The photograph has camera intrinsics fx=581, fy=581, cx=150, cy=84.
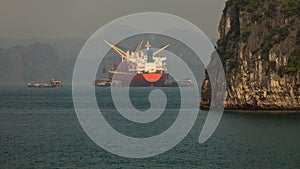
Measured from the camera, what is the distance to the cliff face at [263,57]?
97812mm

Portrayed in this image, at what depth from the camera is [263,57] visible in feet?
335

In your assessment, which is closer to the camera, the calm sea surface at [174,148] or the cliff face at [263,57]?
the calm sea surface at [174,148]

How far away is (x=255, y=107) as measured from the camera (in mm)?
99375

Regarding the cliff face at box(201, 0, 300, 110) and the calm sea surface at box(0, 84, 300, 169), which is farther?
the cliff face at box(201, 0, 300, 110)

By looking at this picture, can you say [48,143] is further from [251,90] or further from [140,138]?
[251,90]

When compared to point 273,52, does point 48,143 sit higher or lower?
lower

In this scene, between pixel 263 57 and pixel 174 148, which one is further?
pixel 263 57

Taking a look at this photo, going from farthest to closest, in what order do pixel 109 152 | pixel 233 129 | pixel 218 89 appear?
1. pixel 218 89
2. pixel 233 129
3. pixel 109 152

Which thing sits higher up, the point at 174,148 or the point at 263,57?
the point at 263,57

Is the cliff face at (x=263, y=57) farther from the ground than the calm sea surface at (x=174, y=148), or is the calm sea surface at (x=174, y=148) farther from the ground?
the cliff face at (x=263, y=57)

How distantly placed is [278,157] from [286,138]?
1246 centimetres

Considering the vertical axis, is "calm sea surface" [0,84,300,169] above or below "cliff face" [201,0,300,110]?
below

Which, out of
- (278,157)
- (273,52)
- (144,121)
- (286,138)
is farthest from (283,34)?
(278,157)

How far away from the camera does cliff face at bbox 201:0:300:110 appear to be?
9781 centimetres
